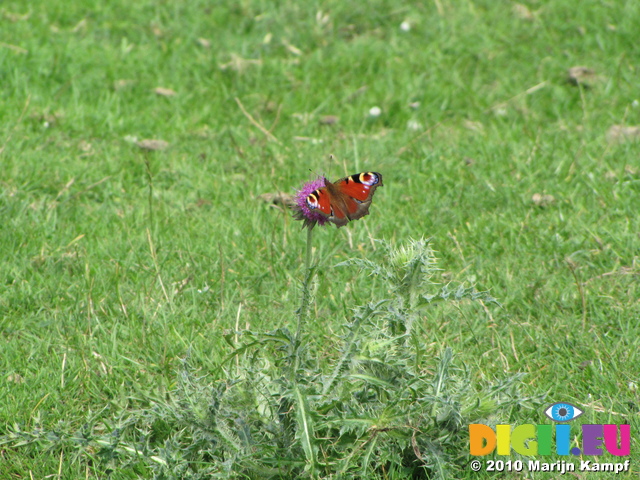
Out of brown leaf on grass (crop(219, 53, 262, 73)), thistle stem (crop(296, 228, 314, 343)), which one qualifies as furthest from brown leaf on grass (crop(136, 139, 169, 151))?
thistle stem (crop(296, 228, 314, 343))

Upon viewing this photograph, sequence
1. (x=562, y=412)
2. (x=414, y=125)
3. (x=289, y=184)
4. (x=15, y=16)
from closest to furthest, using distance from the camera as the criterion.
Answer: (x=562, y=412) → (x=289, y=184) → (x=414, y=125) → (x=15, y=16)

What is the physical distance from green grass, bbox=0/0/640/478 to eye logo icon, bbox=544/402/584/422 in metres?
0.05

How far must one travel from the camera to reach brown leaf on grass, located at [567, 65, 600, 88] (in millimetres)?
5266

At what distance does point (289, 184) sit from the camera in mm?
4387

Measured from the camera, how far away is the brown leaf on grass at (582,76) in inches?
207

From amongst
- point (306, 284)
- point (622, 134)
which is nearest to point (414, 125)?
point (622, 134)

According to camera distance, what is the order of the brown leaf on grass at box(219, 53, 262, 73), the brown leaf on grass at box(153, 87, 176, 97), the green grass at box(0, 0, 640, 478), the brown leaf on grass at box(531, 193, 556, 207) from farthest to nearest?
the brown leaf on grass at box(219, 53, 262, 73)
the brown leaf on grass at box(153, 87, 176, 97)
the brown leaf on grass at box(531, 193, 556, 207)
the green grass at box(0, 0, 640, 478)

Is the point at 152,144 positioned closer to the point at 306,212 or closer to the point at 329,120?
the point at 329,120

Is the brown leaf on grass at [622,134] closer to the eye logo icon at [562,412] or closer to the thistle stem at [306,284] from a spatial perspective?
the eye logo icon at [562,412]

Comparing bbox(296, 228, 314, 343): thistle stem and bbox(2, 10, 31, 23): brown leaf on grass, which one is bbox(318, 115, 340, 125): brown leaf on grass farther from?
bbox(296, 228, 314, 343): thistle stem

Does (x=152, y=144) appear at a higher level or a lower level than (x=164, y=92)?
lower

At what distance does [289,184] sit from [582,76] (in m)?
2.35

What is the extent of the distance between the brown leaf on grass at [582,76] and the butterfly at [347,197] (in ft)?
10.7

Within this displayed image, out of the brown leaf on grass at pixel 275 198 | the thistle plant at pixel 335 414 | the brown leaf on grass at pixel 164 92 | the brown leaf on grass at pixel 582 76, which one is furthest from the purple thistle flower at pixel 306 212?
the brown leaf on grass at pixel 582 76
